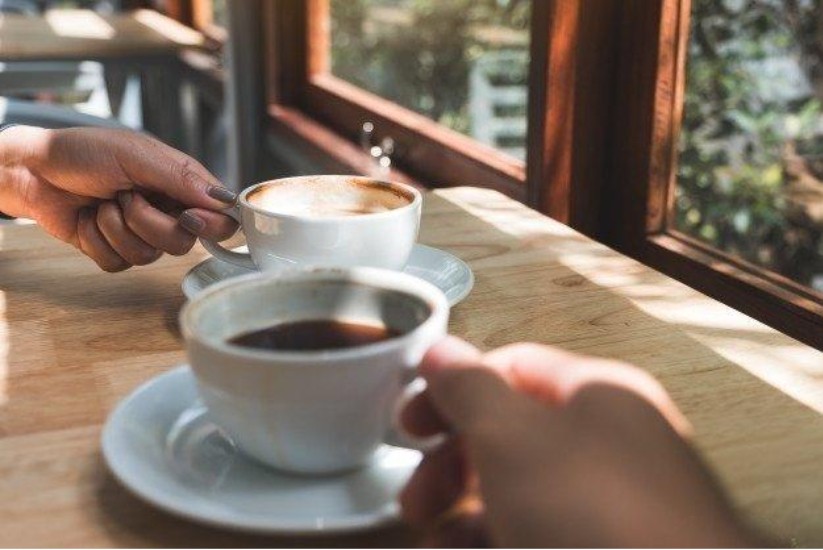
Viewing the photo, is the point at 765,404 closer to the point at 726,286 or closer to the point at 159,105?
the point at 726,286

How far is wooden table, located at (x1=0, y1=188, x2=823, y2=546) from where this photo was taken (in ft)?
1.66

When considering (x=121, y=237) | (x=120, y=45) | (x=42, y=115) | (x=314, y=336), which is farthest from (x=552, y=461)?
(x=120, y=45)

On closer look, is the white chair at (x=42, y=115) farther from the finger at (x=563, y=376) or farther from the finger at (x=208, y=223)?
the finger at (x=563, y=376)

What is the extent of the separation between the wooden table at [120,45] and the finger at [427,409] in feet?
9.33

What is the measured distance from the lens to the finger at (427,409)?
0.47 metres

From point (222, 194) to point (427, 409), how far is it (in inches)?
16.1

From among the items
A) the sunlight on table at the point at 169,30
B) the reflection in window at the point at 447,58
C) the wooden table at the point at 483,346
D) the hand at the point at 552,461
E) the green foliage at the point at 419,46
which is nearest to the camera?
the hand at the point at 552,461

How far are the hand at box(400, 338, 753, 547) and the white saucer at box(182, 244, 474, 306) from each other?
307 mm

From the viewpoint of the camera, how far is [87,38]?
3.32m

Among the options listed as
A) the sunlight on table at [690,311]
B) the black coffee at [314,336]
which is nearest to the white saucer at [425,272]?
the sunlight on table at [690,311]

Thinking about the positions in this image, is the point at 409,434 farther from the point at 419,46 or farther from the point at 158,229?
→ the point at 419,46

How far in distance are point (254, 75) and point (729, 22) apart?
200 cm

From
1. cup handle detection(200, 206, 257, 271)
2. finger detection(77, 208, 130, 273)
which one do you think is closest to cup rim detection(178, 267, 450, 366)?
cup handle detection(200, 206, 257, 271)

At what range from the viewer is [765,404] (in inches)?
24.9
